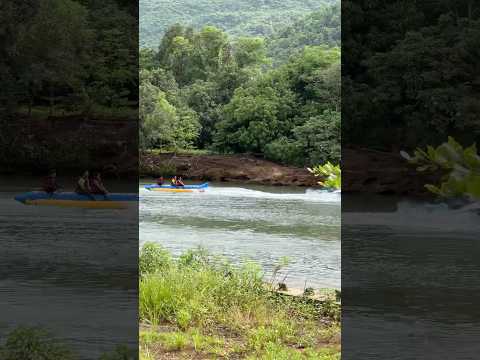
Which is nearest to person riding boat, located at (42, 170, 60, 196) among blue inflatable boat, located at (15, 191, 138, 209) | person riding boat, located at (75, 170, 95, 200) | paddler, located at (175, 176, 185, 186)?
blue inflatable boat, located at (15, 191, 138, 209)

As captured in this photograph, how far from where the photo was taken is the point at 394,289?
4.96 metres

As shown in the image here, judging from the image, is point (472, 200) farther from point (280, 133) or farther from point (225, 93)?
point (225, 93)

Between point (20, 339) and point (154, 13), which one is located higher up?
→ point (154, 13)

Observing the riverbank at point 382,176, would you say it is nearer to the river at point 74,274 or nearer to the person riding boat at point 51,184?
the river at point 74,274

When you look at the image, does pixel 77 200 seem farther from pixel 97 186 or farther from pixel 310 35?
pixel 310 35

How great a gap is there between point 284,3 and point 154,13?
7.27m

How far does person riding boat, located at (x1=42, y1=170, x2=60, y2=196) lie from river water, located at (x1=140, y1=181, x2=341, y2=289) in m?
9.58

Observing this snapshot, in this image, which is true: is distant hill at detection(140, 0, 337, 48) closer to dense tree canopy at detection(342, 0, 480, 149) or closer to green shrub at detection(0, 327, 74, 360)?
dense tree canopy at detection(342, 0, 480, 149)

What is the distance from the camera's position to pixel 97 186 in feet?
11.6

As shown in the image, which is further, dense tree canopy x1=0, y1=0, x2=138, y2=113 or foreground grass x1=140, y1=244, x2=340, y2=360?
foreground grass x1=140, y1=244, x2=340, y2=360

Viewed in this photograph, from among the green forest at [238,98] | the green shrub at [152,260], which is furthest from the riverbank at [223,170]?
the green shrub at [152,260]

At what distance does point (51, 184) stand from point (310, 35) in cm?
3344

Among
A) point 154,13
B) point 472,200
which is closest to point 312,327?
point 472,200

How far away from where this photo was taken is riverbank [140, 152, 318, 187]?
2773 centimetres
